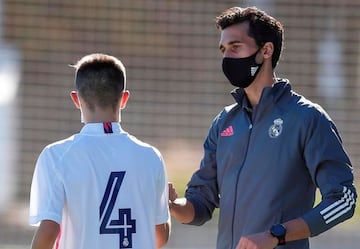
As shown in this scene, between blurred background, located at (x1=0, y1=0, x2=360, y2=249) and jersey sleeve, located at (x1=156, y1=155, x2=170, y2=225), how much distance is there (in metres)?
4.50

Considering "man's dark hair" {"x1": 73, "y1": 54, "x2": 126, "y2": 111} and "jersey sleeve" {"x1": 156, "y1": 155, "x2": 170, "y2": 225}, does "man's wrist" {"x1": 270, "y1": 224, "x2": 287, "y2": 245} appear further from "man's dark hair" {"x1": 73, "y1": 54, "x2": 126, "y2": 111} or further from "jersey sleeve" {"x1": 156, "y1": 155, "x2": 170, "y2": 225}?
"man's dark hair" {"x1": 73, "y1": 54, "x2": 126, "y2": 111}

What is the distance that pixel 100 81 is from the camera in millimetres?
4438

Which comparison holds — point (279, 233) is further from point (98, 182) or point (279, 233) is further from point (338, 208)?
point (98, 182)

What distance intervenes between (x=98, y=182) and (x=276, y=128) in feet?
2.84

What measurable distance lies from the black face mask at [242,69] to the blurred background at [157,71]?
423 centimetres

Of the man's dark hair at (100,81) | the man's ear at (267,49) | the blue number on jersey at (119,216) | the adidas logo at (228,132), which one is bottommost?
the blue number on jersey at (119,216)

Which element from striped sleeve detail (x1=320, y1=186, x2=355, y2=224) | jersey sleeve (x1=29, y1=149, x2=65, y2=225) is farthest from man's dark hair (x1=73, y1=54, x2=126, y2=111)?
striped sleeve detail (x1=320, y1=186, x2=355, y2=224)

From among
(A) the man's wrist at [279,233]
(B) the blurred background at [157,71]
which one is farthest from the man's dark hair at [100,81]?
(B) the blurred background at [157,71]

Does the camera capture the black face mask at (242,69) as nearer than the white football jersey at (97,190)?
No

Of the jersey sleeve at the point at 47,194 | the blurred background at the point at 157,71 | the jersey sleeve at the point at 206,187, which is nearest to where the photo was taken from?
the jersey sleeve at the point at 47,194

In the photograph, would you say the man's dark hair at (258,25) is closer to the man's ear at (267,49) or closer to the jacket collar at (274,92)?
the man's ear at (267,49)

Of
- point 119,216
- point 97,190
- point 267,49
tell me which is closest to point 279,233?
point 119,216

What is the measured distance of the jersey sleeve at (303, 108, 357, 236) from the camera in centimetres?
448

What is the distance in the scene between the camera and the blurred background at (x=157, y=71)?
9.10m
